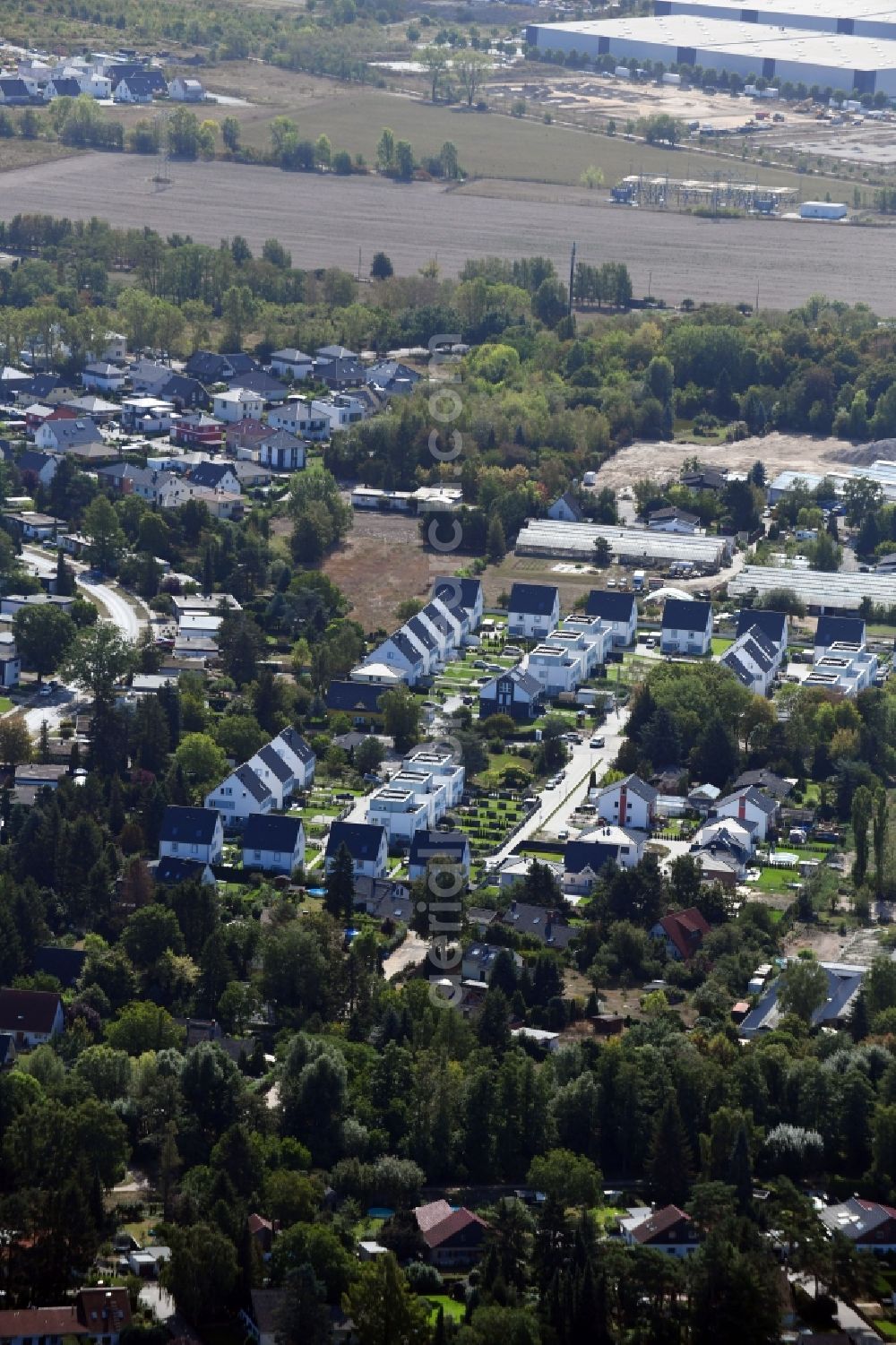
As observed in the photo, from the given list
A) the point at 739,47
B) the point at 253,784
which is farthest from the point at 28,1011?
the point at 739,47

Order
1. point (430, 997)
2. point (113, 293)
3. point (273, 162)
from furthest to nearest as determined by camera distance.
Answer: point (273, 162) → point (113, 293) → point (430, 997)

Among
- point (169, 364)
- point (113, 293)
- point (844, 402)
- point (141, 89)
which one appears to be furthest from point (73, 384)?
point (141, 89)

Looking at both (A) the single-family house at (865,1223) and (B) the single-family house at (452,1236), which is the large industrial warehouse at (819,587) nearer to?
(A) the single-family house at (865,1223)

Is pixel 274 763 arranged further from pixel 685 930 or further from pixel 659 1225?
pixel 659 1225

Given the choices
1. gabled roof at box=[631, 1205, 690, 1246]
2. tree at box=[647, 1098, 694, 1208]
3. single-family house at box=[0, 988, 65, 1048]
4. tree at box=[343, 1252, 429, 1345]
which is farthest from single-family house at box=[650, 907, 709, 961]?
tree at box=[343, 1252, 429, 1345]

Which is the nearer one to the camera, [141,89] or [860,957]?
[860,957]

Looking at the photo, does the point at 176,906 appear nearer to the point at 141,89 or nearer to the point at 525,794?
the point at 525,794
